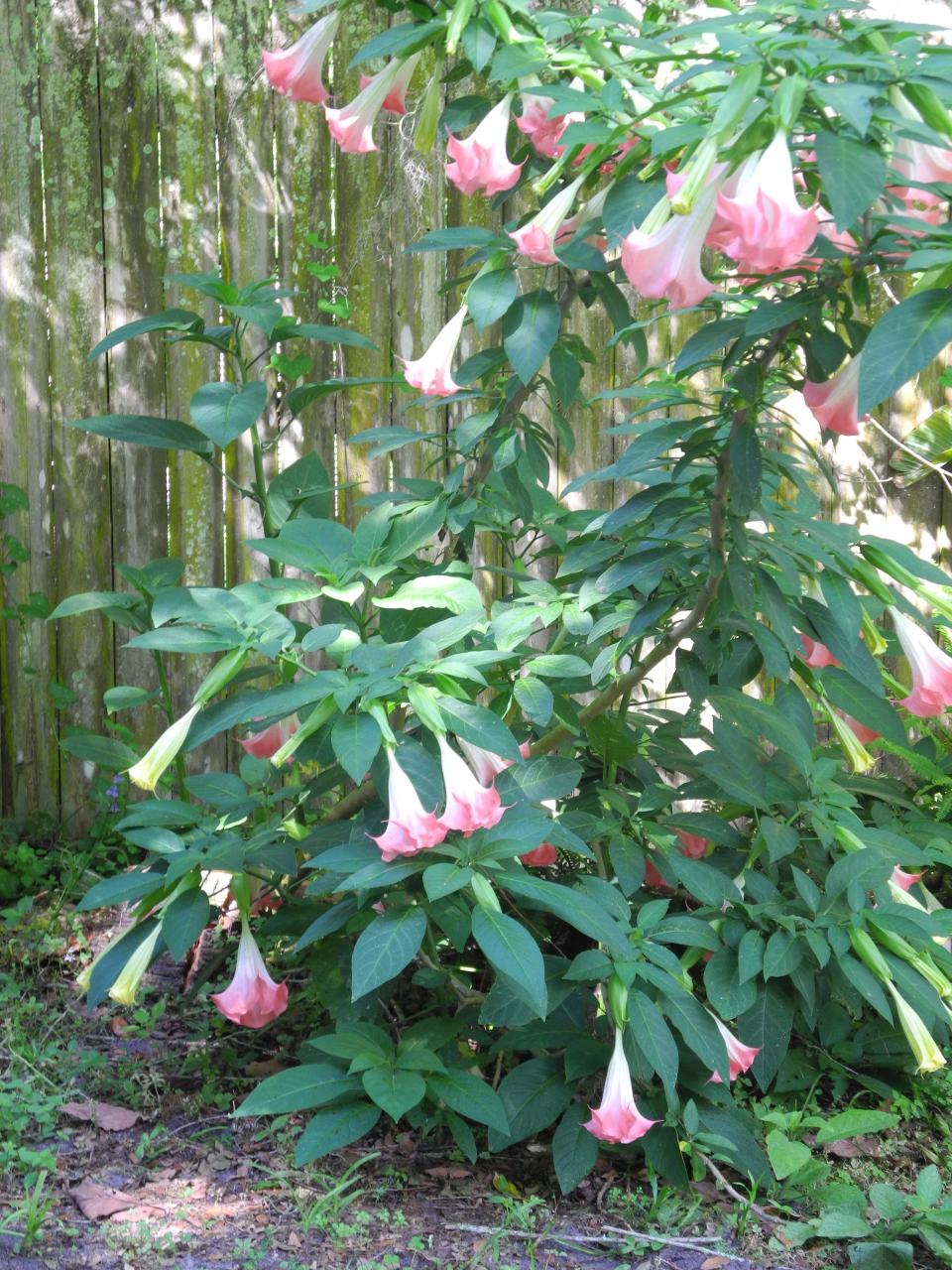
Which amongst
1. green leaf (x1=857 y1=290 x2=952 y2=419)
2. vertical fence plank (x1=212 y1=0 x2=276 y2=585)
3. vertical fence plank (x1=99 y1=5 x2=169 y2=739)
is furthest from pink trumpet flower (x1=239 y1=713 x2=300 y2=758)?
green leaf (x1=857 y1=290 x2=952 y2=419)

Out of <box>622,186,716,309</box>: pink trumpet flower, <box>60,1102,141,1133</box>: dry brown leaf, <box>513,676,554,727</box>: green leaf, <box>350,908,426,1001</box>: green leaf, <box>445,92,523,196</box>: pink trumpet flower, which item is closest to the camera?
<box>622,186,716,309</box>: pink trumpet flower

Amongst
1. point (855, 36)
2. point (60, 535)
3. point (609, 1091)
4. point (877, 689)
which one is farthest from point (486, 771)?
point (60, 535)

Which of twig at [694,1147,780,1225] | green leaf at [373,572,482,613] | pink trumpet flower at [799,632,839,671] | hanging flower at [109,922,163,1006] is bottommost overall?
twig at [694,1147,780,1225]

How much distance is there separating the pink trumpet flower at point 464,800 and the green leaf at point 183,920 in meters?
0.66

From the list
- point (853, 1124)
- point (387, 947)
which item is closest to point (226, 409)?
point (387, 947)

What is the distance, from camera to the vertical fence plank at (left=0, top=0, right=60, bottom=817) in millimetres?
3672

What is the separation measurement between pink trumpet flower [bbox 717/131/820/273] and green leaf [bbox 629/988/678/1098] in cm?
128

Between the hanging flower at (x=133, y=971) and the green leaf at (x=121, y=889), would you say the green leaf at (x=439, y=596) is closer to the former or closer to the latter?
the green leaf at (x=121, y=889)

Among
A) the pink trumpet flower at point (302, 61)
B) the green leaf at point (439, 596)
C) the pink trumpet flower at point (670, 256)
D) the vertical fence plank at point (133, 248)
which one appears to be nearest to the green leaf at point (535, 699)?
the green leaf at point (439, 596)

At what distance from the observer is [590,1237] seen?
83.9 inches

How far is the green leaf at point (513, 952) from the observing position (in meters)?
1.84

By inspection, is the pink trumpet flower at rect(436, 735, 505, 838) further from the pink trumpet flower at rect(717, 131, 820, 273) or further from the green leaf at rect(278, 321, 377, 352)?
the green leaf at rect(278, 321, 377, 352)

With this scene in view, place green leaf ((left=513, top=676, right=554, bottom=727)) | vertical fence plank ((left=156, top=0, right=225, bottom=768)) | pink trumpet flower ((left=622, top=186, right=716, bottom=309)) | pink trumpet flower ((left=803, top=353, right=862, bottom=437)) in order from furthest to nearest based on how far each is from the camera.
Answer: vertical fence plank ((left=156, top=0, right=225, bottom=768)) < green leaf ((left=513, top=676, right=554, bottom=727)) < pink trumpet flower ((left=803, top=353, right=862, bottom=437)) < pink trumpet flower ((left=622, top=186, right=716, bottom=309))

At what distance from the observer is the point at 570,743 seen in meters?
2.77
